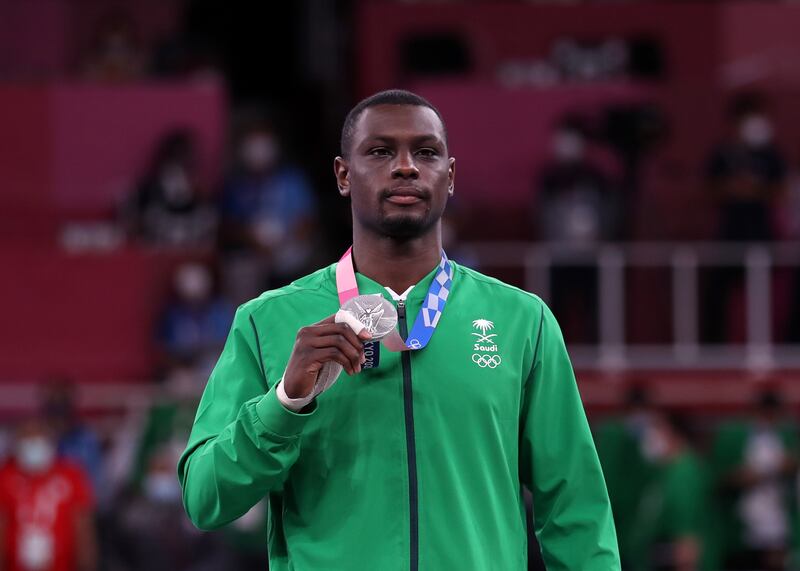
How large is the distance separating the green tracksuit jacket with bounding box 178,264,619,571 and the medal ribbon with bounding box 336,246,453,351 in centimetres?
3

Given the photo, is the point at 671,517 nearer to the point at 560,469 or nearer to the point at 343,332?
the point at 560,469

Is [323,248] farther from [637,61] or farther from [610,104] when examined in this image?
[637,61]

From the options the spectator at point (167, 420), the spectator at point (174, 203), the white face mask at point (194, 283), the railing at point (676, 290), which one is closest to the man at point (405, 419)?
the spectator at point (167, 420)

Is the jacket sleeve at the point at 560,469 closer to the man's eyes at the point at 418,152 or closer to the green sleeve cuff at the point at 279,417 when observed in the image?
the man's eyes at the point at 418,152

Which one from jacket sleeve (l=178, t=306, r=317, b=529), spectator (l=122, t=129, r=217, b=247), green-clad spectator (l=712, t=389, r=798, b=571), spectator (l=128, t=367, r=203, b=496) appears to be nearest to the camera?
jacket sleeve (l=178, t=306, r=317, b=529)

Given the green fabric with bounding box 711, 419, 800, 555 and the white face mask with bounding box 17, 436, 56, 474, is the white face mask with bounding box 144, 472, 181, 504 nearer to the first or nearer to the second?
the white face mask with bounding box 17, 436, 56, 474

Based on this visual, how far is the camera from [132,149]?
15789 millimetres

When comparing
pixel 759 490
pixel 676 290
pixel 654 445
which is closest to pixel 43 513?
pixel 654 445

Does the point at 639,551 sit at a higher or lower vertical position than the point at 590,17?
lower

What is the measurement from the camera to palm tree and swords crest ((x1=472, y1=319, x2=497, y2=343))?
3.69m

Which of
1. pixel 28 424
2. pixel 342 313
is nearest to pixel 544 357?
pixel 342 313

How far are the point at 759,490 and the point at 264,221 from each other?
16.4 ft

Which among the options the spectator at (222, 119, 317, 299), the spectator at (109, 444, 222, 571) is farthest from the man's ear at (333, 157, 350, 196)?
the spectator at (222, 119, 317, 299)

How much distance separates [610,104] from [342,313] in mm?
12799
